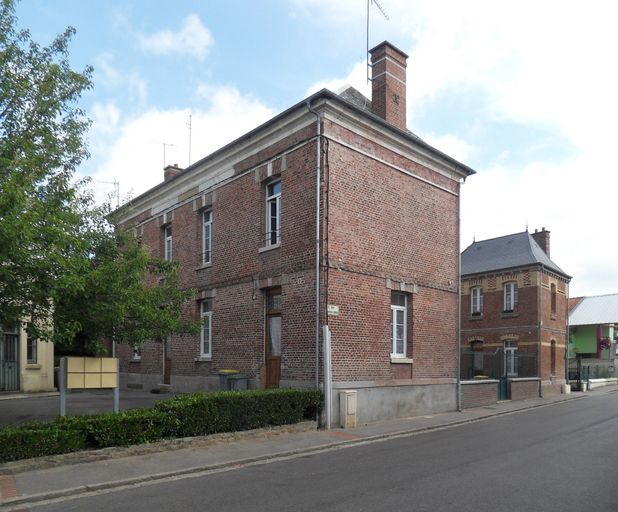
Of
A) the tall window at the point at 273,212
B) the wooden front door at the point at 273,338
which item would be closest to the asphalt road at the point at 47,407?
the wooden front door at the point at 273,338

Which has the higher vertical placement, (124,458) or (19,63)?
(19,63)

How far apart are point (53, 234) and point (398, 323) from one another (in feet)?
34.6

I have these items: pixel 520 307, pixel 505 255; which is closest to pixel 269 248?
pixel 520 307

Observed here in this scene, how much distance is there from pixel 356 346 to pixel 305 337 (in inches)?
55.1

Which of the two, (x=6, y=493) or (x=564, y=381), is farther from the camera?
(x=564, y=381)

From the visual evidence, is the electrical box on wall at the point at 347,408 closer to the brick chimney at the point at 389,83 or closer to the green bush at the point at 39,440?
the green bush at the point at 39,440

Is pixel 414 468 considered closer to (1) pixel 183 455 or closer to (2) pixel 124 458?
(1) pixel 183 455

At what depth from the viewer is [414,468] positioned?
920 centimetres

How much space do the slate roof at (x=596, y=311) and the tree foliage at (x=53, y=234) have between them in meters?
39.6

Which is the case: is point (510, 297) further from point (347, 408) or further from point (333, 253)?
point (347, 408)

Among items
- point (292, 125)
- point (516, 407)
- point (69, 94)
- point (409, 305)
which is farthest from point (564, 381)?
point (69, 94)

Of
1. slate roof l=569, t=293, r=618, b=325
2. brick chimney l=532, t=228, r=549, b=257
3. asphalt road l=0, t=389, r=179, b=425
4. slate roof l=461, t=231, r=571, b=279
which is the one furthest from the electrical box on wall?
slate roof l=569, t=293, r=618, b=325

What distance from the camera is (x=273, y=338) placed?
1573 cm

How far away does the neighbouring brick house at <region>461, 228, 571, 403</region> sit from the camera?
29547 mm
